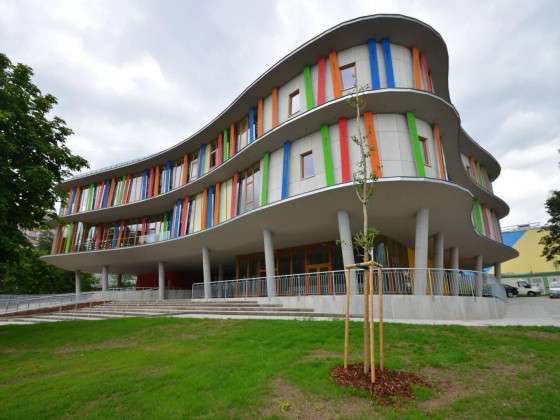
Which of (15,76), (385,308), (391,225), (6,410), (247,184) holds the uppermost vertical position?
(15,76)

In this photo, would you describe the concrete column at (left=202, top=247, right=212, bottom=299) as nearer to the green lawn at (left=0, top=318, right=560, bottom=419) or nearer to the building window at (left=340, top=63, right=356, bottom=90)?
the green lawn at (left=0, top=318, right=560, bottom=419)

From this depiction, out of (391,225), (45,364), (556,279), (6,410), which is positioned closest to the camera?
(6,410)

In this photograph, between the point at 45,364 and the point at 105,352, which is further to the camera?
the point at 105,352

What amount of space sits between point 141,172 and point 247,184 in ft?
47.2

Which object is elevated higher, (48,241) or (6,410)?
(48,241)

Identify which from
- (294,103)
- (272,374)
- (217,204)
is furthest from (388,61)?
(272,374)

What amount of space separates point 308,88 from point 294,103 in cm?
139

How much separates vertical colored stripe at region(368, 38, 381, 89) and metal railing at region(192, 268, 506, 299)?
7.95 meters

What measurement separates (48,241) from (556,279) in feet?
251

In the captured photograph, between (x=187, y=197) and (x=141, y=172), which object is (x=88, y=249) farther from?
(x=187, y=197)

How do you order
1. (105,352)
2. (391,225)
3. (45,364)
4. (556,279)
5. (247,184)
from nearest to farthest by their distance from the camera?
(45,364) → (105,352) → (391,225) → (247,184) → (556,279)

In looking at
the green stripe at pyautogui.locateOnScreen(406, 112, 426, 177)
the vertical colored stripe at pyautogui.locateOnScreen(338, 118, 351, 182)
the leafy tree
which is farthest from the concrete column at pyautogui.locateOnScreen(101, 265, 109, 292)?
the green stripe at pyautogui.locateOnScreen(406, 112, 426, 177)

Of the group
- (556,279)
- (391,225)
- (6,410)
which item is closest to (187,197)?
(391,225)

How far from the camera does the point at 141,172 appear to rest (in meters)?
30.5
